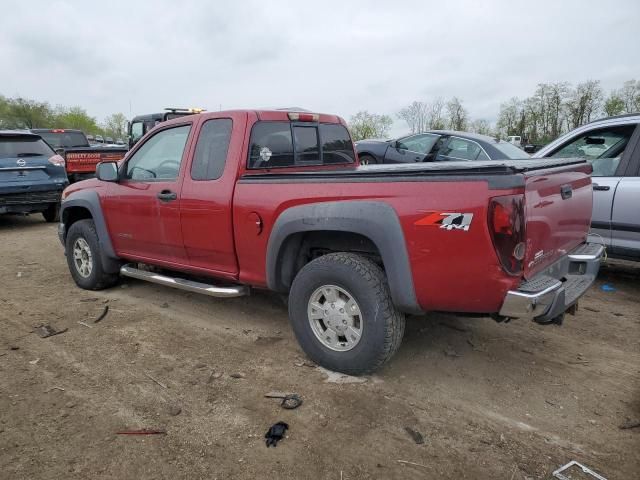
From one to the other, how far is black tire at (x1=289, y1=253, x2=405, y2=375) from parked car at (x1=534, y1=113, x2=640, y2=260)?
311cm

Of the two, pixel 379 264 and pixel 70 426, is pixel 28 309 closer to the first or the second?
pixel 70 426

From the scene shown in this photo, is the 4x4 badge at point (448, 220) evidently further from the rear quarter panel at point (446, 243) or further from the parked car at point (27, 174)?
the parked car at point (27, 174)

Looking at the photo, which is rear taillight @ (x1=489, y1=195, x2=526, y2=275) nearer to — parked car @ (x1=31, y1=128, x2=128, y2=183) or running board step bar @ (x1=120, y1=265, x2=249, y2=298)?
running board step bar @ (x1=120, y1=265, x2=249, y2=298)

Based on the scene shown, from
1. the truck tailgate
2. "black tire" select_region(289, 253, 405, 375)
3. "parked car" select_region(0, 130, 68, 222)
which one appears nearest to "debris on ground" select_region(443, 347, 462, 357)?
"black tire" select_region(289, 253, 405, 375)

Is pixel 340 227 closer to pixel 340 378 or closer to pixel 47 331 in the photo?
pixel 340 378

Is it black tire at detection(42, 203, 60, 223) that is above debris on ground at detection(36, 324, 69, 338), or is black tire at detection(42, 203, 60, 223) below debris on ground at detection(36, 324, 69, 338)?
above

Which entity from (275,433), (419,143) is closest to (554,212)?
(275,433)

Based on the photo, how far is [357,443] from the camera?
259 cm

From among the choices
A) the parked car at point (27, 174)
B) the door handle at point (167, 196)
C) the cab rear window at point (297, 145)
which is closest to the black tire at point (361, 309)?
the cab rear window at point (297, 145)

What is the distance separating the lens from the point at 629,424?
9.04ft

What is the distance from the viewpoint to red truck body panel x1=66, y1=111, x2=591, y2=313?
103 inches

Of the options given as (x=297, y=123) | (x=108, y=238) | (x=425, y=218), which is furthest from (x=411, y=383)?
(x=108, y=238)

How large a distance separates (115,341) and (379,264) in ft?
7.41

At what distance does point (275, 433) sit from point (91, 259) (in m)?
3.47
